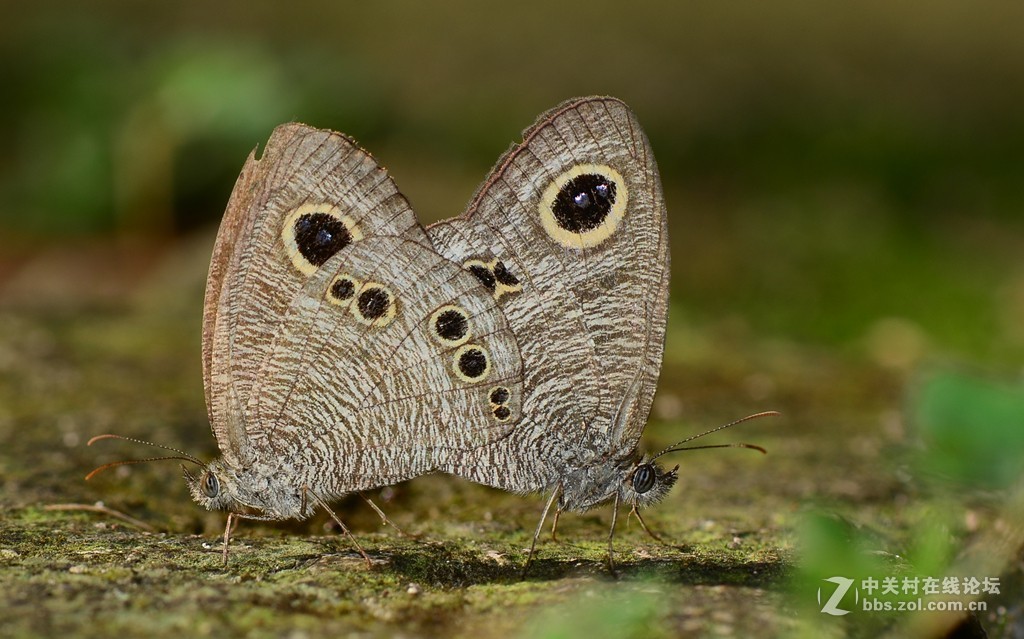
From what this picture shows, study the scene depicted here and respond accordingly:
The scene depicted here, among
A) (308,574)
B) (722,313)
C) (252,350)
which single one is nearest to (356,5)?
(722,313)

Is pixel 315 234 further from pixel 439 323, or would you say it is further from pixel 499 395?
pixel 499 395

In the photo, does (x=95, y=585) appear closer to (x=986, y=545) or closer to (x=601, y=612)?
(x=601, y=612)

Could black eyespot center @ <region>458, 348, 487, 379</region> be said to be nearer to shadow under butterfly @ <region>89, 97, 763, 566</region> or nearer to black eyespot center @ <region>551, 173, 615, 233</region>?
shadow under butterfly @ <region>89, 97, 763, 566</region>

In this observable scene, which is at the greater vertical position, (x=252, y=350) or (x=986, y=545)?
(x=252, y=350)

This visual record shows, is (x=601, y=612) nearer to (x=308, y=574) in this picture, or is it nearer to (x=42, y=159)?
(x=308, y=574)

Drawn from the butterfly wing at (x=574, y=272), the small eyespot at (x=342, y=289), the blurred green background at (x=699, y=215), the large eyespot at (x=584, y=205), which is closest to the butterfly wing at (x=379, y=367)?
the small eyespot at (x=342, y=289)

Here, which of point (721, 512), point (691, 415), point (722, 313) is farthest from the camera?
point (722, 313)

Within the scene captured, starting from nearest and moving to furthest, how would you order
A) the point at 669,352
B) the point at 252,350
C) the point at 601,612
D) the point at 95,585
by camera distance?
the point at 601,612 < the point at 95,585 < the point at 252,350 < the point at 669,352

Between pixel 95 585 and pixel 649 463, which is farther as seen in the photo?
pixel 649 463

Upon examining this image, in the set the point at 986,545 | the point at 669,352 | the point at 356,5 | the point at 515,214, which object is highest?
the point at 356,5
